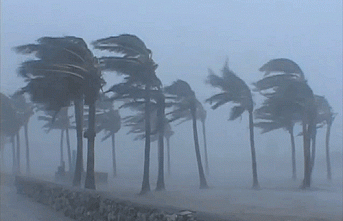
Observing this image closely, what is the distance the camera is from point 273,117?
131 ft

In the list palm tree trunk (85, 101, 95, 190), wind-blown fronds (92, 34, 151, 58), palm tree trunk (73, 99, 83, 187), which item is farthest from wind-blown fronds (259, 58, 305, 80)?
palm tree trunk (85, 101, 95, 190)

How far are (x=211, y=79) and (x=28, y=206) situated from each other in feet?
59.1

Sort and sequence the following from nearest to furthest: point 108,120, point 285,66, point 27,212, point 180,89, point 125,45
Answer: point 27,212, point 125,45, point 180,89, point 285,66, point 108,120

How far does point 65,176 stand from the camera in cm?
3962

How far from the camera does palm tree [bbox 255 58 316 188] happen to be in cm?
3409

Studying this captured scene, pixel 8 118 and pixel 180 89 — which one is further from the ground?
pixel 180 89

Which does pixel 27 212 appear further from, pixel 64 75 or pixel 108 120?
pixel 108 120

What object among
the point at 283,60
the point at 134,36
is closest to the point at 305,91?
the point at 283,60

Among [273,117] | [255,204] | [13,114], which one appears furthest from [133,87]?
[13,114]

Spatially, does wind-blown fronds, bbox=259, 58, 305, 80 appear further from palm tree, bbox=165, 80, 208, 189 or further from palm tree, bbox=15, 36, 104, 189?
palm tree, bbox=15, 36, 104, 189

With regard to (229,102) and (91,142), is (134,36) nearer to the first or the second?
(91,142)

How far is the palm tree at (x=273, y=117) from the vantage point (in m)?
35.7

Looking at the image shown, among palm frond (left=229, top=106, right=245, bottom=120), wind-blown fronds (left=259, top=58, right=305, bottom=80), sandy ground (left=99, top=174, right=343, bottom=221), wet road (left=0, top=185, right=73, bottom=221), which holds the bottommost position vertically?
sandy ground (left=99, top=174, right=343, bottom=221)

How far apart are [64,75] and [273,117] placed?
65.4ft
